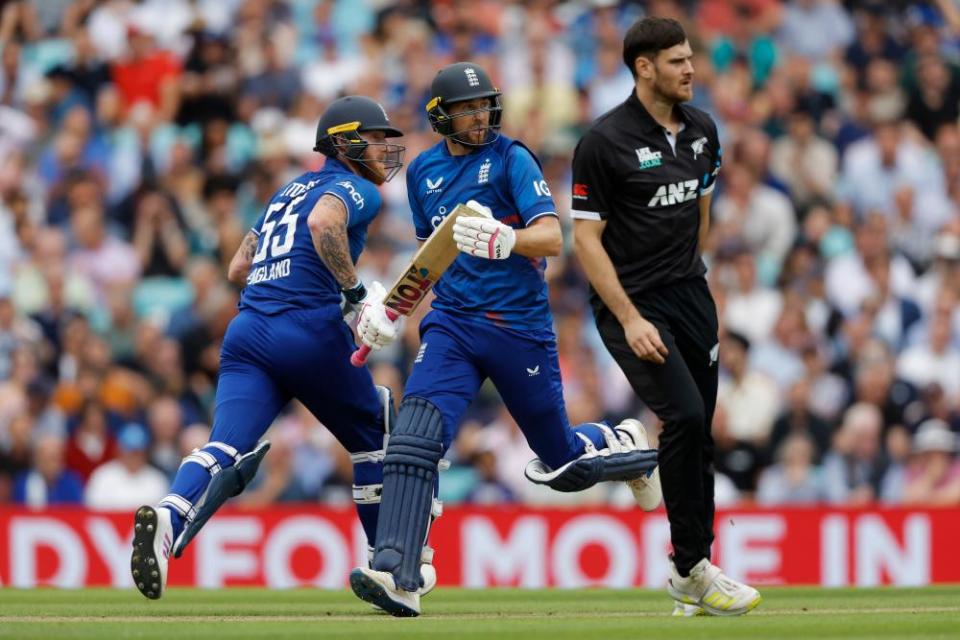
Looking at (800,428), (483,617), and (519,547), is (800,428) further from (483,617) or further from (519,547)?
(483,617)

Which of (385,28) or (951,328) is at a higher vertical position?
(385,28)

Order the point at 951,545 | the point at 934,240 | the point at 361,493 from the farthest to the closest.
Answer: the point at 934,240 < the point at 951,545 < the point at 361,493

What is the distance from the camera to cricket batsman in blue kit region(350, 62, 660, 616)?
8297mm

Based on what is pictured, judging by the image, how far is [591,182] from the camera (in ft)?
27.4

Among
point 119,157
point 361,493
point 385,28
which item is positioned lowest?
point 361,493

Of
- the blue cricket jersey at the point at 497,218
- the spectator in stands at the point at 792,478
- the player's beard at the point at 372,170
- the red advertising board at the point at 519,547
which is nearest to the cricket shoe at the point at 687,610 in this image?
the blue cricket jersey at the point at 497,218

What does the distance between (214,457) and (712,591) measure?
8.27 feet

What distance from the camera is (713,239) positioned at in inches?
639

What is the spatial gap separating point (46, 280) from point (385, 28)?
15.1 feet

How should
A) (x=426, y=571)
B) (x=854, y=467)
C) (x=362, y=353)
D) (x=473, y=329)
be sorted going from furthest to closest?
(x=854, y=467) < (x=426, y=571) < (x=362, y=353) < (x=473, y=329)

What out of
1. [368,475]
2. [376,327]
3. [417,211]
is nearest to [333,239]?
[417,211]

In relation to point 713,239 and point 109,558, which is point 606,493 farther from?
point 109,558

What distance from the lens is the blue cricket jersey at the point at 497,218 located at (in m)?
8.70

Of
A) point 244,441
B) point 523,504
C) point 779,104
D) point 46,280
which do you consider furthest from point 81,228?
point 244,441
